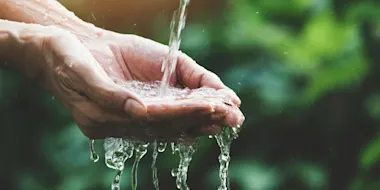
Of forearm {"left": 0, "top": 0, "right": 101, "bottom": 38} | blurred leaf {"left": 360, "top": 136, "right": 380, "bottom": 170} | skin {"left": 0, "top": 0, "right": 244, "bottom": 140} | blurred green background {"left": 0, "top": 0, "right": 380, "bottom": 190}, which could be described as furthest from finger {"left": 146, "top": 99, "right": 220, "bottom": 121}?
blurred leaf {"left": 360, "top": 136, "right": 380, "bottom": 170}

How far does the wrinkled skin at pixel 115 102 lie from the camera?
1.00 metres

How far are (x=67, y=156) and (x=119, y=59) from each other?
2.07ft

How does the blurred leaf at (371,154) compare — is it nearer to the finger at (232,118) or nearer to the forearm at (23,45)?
the finger at (232,118)

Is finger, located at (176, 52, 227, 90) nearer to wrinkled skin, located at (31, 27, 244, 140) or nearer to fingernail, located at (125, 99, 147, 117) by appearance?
wrinkled skin, located at (31, 27, 244, 140)

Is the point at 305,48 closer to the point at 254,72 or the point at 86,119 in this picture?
the point at 254,72

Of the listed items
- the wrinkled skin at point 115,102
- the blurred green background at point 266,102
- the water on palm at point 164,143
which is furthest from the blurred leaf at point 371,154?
the wrinkled skin at point 115,102

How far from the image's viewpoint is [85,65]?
1044mm

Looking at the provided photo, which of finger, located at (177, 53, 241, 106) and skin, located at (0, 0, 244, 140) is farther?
finger, located at (177, 53, 241, 106)

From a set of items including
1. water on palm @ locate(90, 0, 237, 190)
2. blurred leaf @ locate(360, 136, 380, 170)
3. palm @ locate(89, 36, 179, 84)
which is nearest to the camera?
water on palm @ locate(90, 0, 237, 190)

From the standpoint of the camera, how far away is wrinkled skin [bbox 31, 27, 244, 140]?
1.00 metres

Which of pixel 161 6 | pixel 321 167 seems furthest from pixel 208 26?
pixel 321 167

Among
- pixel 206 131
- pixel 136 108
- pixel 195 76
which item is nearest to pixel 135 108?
pixel 136 108

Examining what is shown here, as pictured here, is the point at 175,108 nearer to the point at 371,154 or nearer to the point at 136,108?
the point at 136,108

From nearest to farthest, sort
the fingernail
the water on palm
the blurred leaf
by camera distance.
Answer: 1. the fingernail
2. the water on palm
3. the blurred leaf
